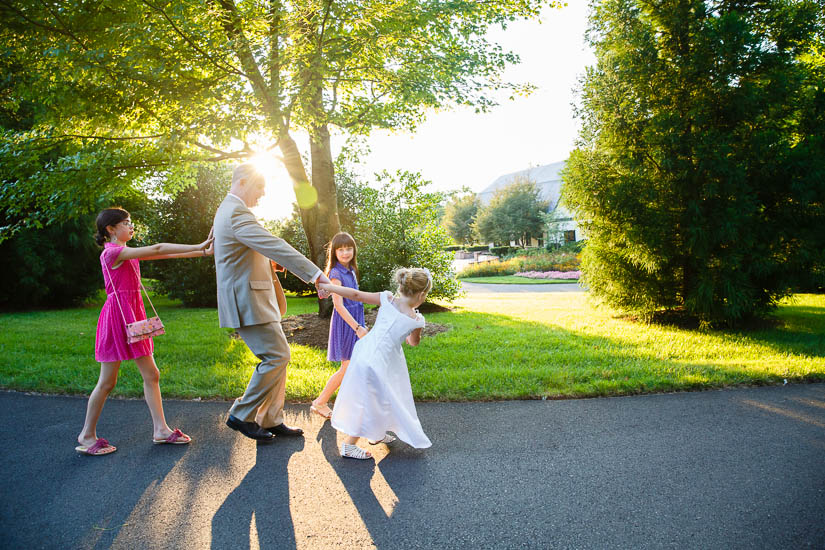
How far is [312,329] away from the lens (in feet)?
31.2

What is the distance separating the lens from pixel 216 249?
3.95 m

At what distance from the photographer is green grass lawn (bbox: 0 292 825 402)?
5691 millimetres

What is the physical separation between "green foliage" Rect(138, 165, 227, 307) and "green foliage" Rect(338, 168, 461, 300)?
7212mm

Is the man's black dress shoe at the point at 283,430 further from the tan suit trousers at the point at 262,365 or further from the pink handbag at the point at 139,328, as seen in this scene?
the pink handbag at the point at 139,328

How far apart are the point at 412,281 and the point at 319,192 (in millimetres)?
7014

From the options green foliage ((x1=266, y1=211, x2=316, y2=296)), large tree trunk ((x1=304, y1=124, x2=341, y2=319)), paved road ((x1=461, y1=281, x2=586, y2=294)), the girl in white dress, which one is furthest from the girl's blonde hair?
paved road ((x1=461, y1=281, x2=586, y2=294))

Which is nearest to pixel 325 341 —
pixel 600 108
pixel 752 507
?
pixel 752 507

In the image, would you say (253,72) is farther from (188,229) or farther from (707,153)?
(188,229)

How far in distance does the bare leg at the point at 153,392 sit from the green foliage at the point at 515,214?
42089 millimetres

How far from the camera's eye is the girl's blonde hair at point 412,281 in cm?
393

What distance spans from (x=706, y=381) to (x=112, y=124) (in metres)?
10.5

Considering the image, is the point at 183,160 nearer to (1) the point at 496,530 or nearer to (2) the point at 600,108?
(2) the point at 600,108

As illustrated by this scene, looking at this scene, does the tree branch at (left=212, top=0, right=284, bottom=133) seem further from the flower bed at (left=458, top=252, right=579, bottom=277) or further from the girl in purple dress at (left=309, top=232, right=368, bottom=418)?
the flower bed at (left=458, top=252, right=579, bottom=277)

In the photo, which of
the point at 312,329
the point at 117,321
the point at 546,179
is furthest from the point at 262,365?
the point at 546,179
